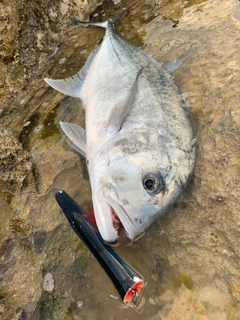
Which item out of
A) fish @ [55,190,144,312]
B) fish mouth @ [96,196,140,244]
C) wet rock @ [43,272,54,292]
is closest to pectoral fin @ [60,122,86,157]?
fish @ [55,190,144,312]

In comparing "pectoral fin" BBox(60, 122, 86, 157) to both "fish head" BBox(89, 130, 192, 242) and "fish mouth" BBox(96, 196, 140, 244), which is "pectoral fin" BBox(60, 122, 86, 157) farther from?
"fish mouth" BBox(96, 196, 140, 244)

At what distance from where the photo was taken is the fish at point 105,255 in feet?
7.01

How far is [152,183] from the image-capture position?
86.4 inches

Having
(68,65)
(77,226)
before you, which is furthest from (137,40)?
(77,226)

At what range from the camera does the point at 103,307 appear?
7.50 feet

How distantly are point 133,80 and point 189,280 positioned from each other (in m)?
1.81

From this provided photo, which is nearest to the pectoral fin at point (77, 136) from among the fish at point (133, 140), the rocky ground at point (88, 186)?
the fish at point (133, 140)

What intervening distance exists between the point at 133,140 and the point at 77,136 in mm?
742

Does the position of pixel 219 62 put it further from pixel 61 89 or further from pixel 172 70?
pixel 61 89

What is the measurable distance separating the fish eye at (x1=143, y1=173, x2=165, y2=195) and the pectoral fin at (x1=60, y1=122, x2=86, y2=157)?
0.85m

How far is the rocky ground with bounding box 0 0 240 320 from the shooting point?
Answer: 2.24m

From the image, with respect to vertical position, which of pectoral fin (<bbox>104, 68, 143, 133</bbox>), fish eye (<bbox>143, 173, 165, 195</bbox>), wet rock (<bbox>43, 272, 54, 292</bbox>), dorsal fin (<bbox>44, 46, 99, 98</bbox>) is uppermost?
dorsal fin (<bbox>44, 46, 99, 98</bbox>)

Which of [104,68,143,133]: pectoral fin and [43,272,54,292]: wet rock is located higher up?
[104,68,143,133]: pectoral fin

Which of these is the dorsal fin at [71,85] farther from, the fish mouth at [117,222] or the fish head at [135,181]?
the fish mouth at [117,222]
